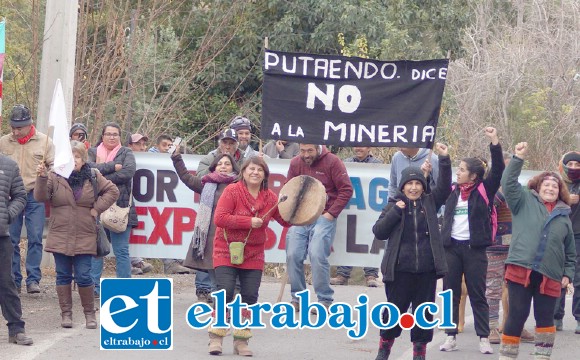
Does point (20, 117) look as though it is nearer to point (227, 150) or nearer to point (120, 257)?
point (120, 257)

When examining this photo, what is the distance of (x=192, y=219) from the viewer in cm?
1380

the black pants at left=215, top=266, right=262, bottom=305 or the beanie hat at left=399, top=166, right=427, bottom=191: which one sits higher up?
the beanie hat at left=399, top=166, right=427, bottom=191

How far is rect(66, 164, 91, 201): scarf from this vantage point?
36.5ft

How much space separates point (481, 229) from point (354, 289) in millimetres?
3992

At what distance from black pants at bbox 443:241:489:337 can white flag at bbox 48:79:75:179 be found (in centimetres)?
364

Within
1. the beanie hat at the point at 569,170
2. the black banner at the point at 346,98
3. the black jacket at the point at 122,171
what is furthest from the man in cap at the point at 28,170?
the beanie hat at the point at 569,170

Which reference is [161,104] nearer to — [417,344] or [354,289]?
[354,289]

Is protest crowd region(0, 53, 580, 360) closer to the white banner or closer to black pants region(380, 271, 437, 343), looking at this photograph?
black pants region(380, 271, 437, 343)

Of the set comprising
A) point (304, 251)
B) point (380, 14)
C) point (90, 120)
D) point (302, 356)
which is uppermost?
point (380, 14)

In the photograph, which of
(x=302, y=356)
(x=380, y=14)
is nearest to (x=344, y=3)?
(x=380, y=14)

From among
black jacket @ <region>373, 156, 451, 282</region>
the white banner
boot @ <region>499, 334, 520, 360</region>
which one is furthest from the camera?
the white banner

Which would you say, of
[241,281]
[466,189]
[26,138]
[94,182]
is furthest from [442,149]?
[26,138]

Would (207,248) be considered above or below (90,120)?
below

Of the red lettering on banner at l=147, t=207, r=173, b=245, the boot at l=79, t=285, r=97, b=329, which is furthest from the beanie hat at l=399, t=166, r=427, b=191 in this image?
the red lettering on banner at l=147, t=207, r=173, b=245
